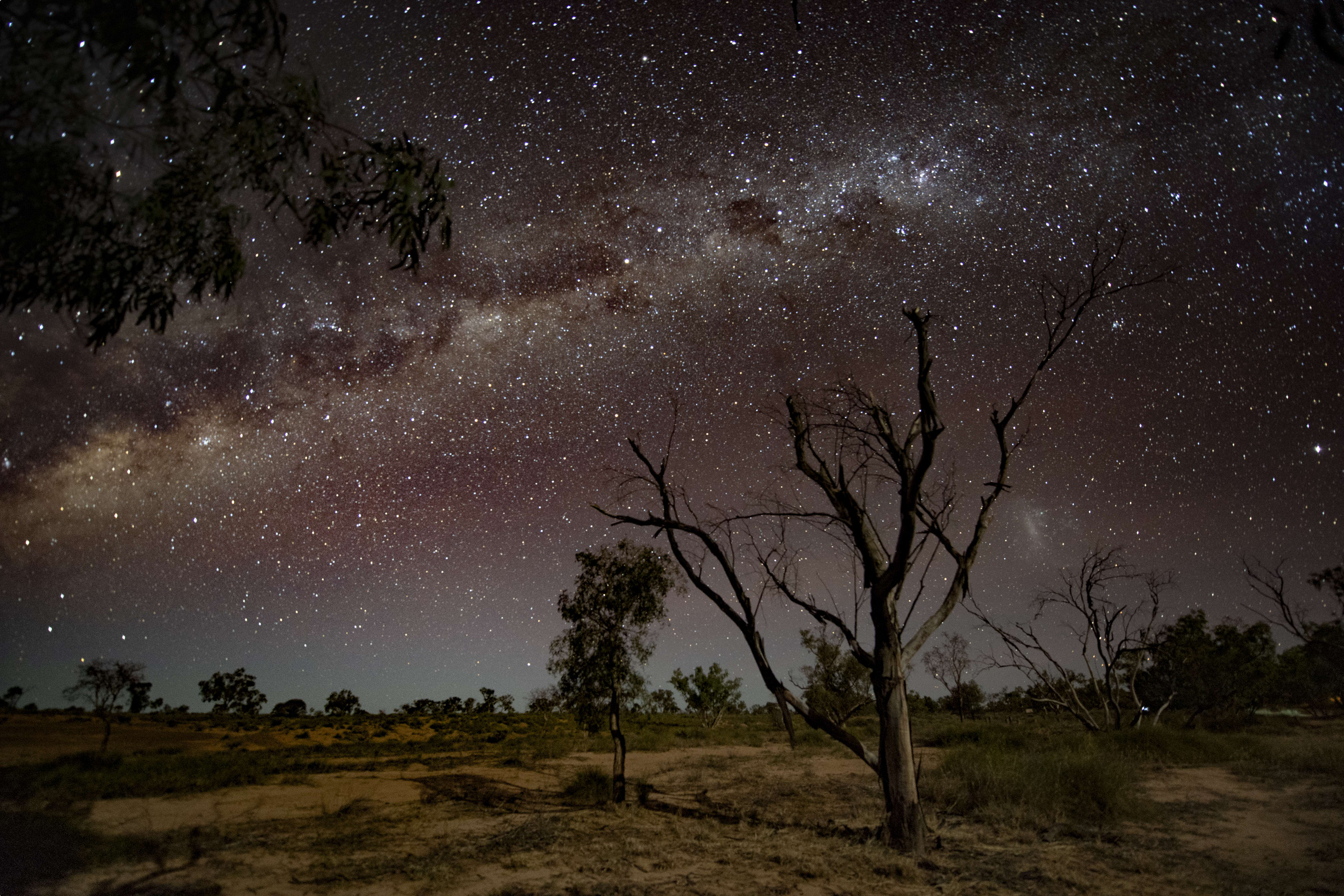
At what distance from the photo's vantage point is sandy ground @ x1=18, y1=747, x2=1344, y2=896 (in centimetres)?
749

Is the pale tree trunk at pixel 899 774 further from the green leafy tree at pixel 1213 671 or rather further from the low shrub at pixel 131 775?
the green leafy tree at pixel 1213 671

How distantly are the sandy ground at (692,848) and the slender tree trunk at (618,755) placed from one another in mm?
639

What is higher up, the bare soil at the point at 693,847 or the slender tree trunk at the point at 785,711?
the slender tree trunk at the point at 785,711

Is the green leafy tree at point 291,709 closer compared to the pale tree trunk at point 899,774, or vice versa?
the pale tree trunk at point 899,774

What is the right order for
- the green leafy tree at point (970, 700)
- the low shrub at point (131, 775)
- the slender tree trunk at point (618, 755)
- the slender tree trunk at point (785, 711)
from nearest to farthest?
1. the slender tree trunk at point (785, 711)
2. the slender tree trunk at point (618, 755)
3. the low shrub at point (131, 775)
4. the green leafy tree at point (970, 700)

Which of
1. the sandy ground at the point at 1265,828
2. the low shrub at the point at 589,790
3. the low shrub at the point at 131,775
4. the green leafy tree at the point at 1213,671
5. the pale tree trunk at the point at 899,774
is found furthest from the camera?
the green leafy tree at the point at 1213,671

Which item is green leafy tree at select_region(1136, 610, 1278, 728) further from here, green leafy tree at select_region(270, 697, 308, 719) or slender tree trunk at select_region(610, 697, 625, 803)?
green leafy tree at select_region(270, 697, 308, 719)

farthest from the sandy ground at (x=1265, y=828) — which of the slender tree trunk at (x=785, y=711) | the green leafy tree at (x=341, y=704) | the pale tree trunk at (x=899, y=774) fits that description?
the green leafy tree at (x=341, y=704)

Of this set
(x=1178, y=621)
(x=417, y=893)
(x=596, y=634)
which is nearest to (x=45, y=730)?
(x=596, y=634)

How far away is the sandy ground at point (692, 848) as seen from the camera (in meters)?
7.49

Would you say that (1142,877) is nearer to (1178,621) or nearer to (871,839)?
Result: (871,839)

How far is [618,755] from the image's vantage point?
1405cm

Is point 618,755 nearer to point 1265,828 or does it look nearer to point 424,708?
point 1265,828

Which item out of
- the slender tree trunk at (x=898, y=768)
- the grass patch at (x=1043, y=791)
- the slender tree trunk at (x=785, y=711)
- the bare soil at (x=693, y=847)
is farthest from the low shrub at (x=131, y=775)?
the grass patch at (x=1043, y=791)
